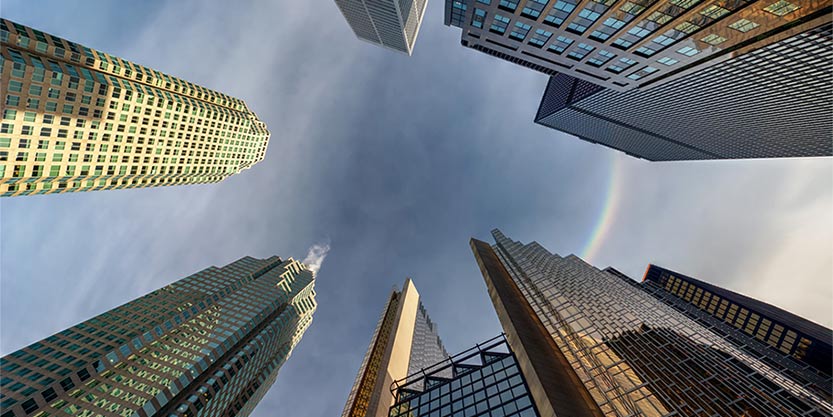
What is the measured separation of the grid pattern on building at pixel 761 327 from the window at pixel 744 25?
88.5m

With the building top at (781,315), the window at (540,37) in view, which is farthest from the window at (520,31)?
the building top at (781,315)

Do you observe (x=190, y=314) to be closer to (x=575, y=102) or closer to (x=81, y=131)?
(x=81, y=131)

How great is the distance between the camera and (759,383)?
1759 inches

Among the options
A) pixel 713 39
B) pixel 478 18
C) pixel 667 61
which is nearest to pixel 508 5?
pixel 478 18

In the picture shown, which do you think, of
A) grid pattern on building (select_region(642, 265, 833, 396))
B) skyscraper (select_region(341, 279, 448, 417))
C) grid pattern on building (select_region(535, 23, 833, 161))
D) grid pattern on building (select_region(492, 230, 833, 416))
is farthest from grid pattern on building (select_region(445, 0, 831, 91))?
grid pattern on building (select_region(642, 265, 833, 396))

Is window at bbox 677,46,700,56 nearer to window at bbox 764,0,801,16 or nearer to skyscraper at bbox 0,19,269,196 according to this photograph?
window at bbox 764,0,801,16

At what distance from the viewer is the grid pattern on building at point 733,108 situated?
69.9m

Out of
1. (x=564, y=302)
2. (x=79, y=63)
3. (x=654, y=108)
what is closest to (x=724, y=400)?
(x=564, y=302)

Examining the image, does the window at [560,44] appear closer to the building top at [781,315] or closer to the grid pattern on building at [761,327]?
the grid pattern on building at [761,327]

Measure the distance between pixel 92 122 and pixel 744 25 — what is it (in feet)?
368

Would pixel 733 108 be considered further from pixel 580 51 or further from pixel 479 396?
pixel 479 396

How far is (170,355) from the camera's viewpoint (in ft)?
264

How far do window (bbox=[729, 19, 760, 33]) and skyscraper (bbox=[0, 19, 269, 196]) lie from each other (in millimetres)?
106304

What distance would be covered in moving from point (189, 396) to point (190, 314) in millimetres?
24870
